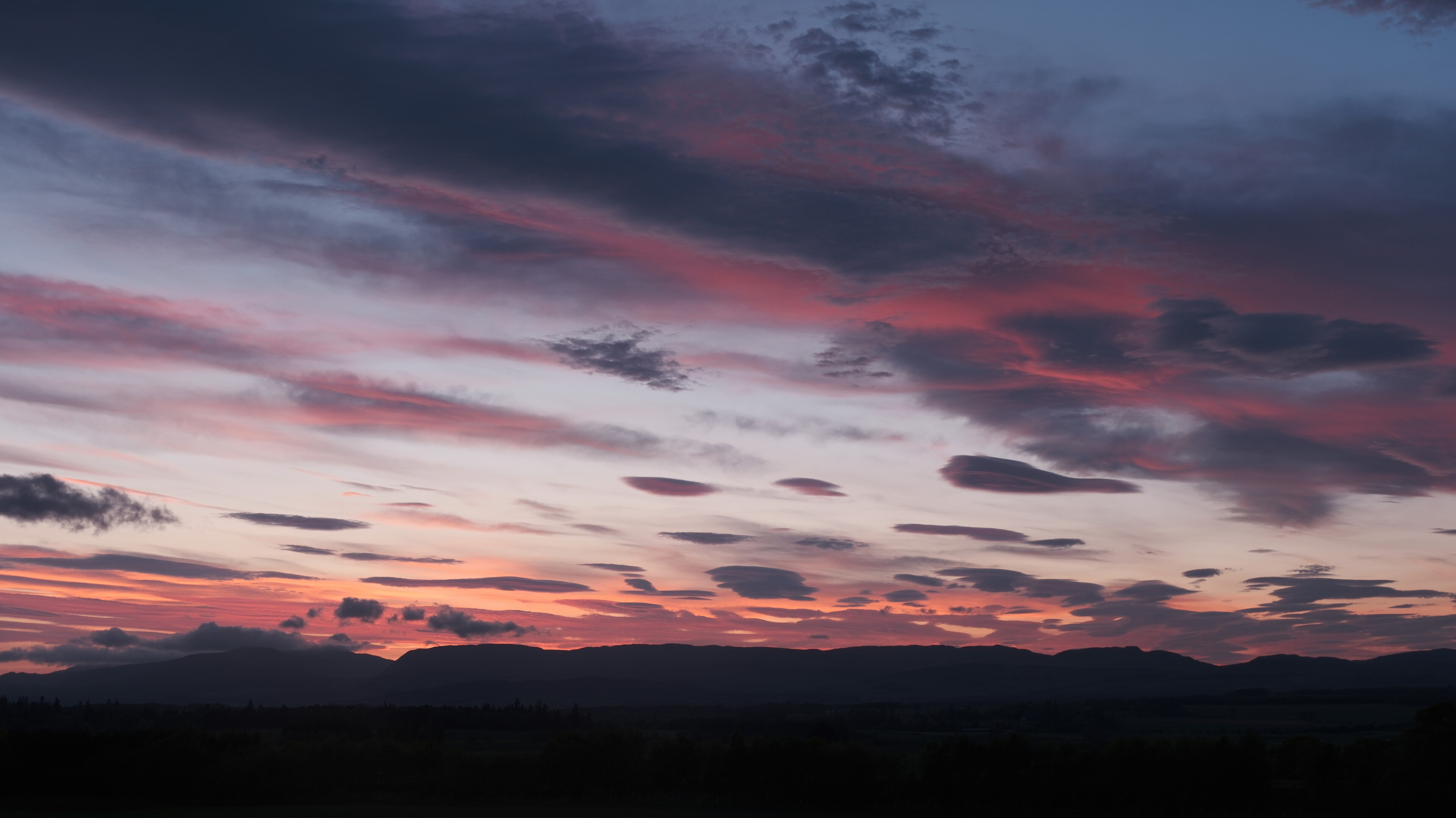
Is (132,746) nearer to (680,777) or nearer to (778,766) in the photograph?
(680,777)

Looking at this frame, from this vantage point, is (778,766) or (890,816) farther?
(778,766)

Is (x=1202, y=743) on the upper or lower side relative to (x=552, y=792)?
upper

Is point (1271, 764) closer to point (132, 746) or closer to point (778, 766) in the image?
point (778, 766)

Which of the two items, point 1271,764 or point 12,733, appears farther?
point 12,733

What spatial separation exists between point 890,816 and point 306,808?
72.1m

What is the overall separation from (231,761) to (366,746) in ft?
56.0

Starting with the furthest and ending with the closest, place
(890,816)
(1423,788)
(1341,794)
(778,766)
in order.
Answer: (778,766) < (890,816) < (1341,794) < (1423,788)

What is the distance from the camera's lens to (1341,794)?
124 meters

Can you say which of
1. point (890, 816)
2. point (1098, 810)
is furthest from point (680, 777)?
point (1098, 810)

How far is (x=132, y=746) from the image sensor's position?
465 ft

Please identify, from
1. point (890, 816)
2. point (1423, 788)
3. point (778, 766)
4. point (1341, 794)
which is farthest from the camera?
point (778, 766)

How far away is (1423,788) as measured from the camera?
107m

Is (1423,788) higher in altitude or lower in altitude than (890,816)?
higher

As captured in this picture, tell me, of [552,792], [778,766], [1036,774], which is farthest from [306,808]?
[1036,774]
